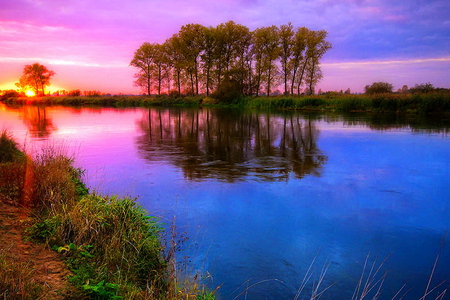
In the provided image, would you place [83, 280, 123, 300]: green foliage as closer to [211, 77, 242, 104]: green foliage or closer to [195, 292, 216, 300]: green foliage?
[195, 292, 216, 300]: green foliage

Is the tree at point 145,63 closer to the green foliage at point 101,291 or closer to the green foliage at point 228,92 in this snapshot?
the green foliage at point 228,92

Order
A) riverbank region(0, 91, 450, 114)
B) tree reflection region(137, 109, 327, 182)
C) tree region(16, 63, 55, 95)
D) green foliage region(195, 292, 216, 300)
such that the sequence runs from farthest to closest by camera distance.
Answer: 1. tree region(16, 63, 55, 95)
2. riverbank region(0, 91, 450, 114)
3. tree reflection region(137, 109, 327, 182)
4. green foliage region(195, 292, 216, 300)

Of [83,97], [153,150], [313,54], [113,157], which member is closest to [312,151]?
[153,150]

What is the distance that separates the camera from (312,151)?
12844 millimetres

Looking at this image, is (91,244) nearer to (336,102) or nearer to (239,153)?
(239,153)

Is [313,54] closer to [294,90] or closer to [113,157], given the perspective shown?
[294,90]

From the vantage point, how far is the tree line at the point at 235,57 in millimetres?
50188

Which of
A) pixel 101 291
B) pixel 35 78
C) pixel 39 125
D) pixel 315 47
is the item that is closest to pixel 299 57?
pixel 315 47

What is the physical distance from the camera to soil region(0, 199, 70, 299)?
3088mm

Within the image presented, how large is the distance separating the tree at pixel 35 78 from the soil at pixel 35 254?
88488mm

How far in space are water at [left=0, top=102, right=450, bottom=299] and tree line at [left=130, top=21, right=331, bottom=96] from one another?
1564 inches

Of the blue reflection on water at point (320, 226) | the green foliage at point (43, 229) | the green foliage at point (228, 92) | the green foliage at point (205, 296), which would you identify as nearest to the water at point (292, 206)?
the blue reflection on water at point (320, 226)

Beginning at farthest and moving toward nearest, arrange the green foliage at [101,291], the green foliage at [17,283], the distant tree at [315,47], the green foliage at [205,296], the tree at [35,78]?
the tree at [35,78] < the distant tree at [315,47] < the green foliage at [205,296] < the green foliage at [101,291] < the green foliage at [17,283]

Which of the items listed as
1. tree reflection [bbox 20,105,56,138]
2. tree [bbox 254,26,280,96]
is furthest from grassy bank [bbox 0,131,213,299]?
tree [bbox 254,26,280,96]
